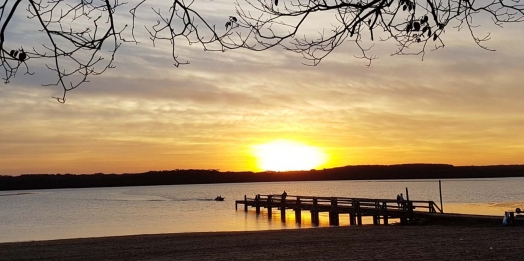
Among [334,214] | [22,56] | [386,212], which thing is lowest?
[334,214]

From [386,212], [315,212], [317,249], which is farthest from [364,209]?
[317,249]

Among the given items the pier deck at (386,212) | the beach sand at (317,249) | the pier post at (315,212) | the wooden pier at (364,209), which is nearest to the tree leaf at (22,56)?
the beach sand at (317,249)

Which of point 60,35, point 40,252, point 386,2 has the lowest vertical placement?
point 40,252

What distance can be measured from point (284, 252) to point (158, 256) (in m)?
3.60

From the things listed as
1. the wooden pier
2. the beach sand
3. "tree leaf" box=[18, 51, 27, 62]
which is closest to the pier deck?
the wooden pier

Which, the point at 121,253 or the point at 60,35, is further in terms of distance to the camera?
the point at 121,253

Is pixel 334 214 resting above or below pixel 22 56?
below

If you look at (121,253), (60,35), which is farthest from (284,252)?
(60,35)

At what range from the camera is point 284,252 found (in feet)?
53.4

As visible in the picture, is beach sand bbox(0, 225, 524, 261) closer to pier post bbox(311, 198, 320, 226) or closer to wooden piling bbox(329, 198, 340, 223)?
wooden piling bbox(329, 198, 340, 223)

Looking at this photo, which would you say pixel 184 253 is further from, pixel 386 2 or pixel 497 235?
pixel 386 2

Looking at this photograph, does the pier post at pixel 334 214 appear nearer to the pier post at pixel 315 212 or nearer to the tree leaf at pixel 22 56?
the pier post at pixel 315 212

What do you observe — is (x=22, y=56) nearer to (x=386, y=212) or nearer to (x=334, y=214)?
(x=386, y=212)

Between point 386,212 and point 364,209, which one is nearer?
point 386,212
